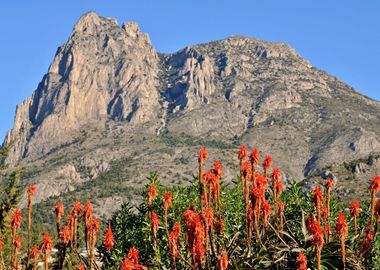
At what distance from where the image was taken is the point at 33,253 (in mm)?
11320

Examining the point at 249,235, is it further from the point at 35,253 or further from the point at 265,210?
the point at 35,253

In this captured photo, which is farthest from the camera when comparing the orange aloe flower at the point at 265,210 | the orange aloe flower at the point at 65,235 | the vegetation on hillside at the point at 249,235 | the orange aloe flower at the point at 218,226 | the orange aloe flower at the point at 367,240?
the orange aloe flower at the point at 65,235

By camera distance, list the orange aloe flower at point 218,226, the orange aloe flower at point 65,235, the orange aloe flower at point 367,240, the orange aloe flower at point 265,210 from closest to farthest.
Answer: the orange aloe flower at point 367,240 < the orange aloe flower at point 265,210 < the orange aloe flower at point 218,226 < the orange aloe flower at point 65,235

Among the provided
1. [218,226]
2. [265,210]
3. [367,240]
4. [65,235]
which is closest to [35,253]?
[65,235]

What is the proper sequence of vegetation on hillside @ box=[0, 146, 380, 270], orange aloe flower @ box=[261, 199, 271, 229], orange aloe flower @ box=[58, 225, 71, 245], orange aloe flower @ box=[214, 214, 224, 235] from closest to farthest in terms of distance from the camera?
vegetation on hillside @ box=[0, 146, 380, 270], orange aloe flower @ box=[261, 199, 271, 229], orange aloe flower @ box=[214, 214, 224, 235], orange aloe flower @ box=[58, 225, 71, 245]

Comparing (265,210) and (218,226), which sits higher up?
(265,210)

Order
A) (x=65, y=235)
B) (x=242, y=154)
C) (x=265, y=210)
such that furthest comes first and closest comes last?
(x=65, y=235), (x=242, y=154), (x=265, y=210)

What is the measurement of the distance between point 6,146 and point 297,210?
1162 cm

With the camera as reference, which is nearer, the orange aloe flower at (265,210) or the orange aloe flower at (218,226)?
the orange aloe flower at (265,210)

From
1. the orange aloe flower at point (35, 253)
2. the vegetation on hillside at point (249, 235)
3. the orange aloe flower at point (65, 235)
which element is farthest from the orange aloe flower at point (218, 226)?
the orange aloe flower at point (35, 253)

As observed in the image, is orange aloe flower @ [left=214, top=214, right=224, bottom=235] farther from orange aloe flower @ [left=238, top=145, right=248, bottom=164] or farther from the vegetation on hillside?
orange aloe flower @ [left=238, top=145, right=248, bottom=164]

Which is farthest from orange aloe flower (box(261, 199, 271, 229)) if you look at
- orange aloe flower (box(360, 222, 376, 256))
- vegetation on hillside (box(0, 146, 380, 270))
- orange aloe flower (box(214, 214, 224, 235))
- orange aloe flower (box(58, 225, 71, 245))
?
orange aloe flower (box(58, 225, 71, 245))

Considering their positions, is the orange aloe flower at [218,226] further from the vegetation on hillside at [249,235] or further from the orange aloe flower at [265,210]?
the orange aloe flower at [265,210]

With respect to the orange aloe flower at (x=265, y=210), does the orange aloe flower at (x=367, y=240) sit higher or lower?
lower
